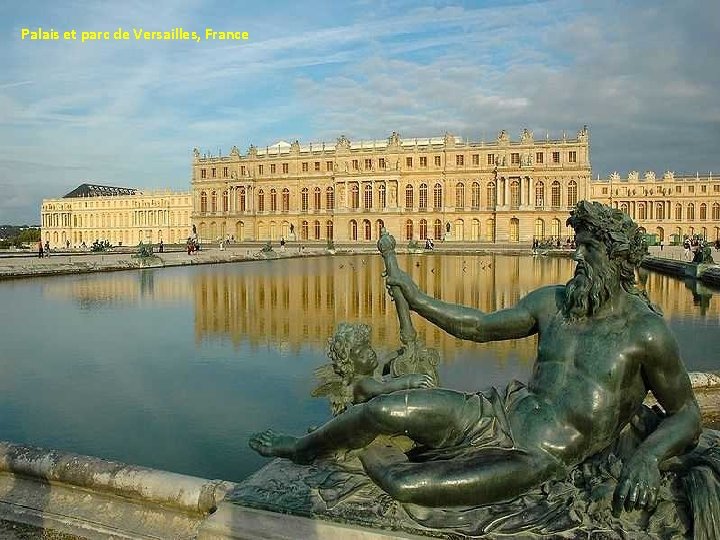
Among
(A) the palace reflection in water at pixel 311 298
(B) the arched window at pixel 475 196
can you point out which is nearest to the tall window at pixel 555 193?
(B) the arched window at pixel 475 196

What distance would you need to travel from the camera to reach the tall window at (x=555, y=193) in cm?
5795

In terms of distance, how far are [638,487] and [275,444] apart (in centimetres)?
151

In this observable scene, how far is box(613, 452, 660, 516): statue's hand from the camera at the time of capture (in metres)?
2.13

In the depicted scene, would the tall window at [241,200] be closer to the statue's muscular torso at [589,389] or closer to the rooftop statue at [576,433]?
the rooftop statue at [576,433]

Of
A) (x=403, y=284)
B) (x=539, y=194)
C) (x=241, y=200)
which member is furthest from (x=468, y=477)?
(x=241, y=200)

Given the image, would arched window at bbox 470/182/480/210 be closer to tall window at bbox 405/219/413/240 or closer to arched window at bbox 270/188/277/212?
tall window at bbox 405/219/413/240

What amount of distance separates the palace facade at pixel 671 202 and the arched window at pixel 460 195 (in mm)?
16269

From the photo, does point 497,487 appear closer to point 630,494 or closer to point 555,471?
point 555,471

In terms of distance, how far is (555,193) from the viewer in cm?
5812

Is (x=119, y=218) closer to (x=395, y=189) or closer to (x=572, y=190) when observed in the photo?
(x=395, y=189)

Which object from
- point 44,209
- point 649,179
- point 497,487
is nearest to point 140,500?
point 497,487

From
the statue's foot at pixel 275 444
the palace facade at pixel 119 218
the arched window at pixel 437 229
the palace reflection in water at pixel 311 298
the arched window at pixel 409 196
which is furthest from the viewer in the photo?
the palace facade at pixel 119 218

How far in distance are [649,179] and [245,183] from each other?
45.4m

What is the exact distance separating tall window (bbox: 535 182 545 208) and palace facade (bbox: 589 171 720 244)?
40.2 feet
